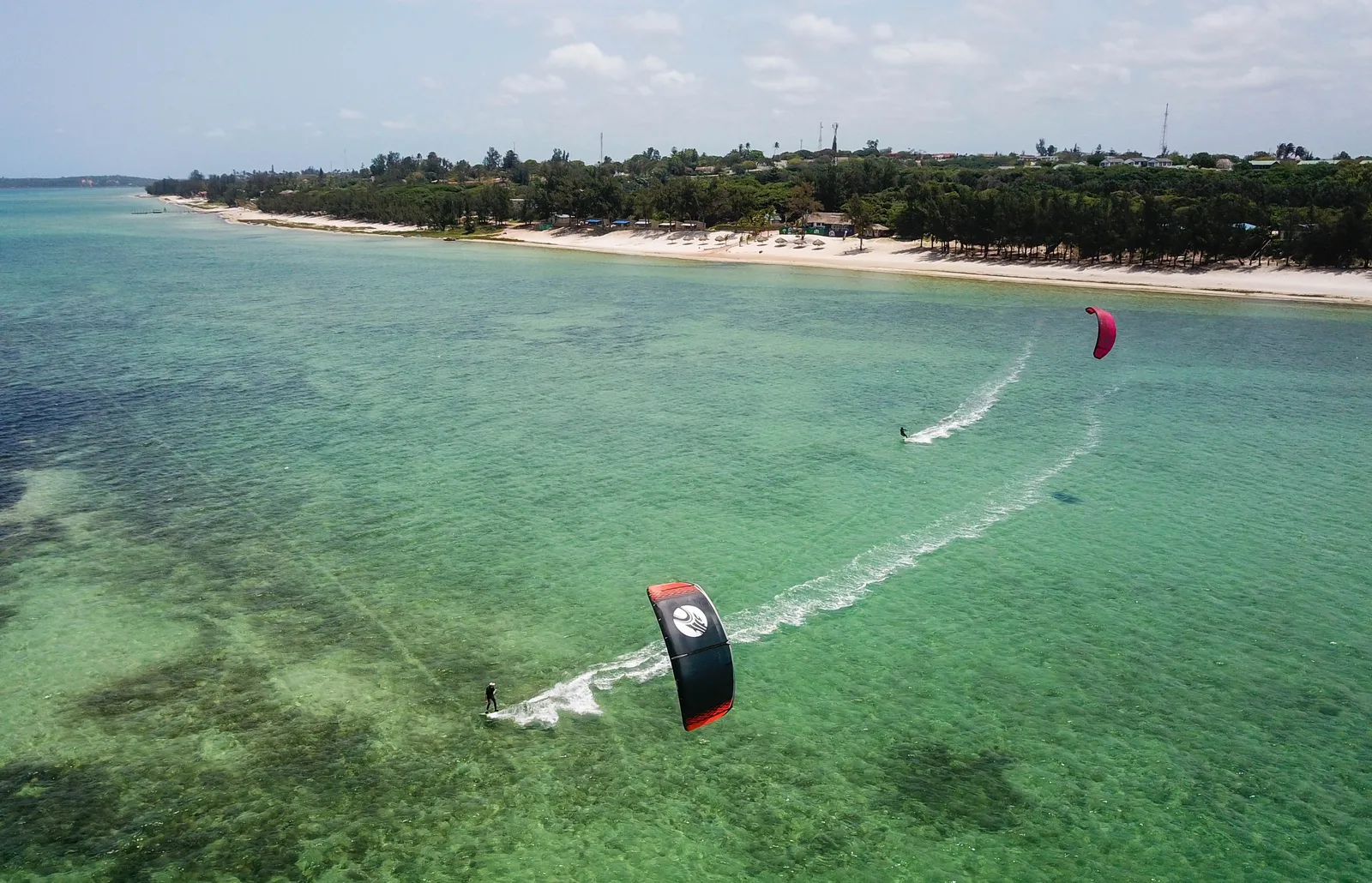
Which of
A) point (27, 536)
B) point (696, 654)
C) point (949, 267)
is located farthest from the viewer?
point (949, 267)

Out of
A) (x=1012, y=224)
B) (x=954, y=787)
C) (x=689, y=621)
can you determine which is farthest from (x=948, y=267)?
(x=689, y=621)

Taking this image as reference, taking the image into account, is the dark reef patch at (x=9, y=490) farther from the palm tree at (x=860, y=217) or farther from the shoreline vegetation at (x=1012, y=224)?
the palm tree at (x=860, y=217)

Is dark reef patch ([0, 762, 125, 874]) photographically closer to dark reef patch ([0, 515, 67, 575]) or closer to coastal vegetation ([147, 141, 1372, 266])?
dark reef patch ([0, 515, 67, 575])

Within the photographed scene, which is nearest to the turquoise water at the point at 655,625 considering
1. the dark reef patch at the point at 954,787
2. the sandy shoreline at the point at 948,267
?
the dark reef patch at the point at 954,787

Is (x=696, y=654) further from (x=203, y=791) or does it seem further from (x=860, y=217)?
(x=860, y=217)

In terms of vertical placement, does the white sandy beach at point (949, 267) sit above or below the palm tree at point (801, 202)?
below

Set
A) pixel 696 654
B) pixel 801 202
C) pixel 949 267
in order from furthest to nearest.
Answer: pixel 801 202 → pixel 949 267 → pixel 696 654
